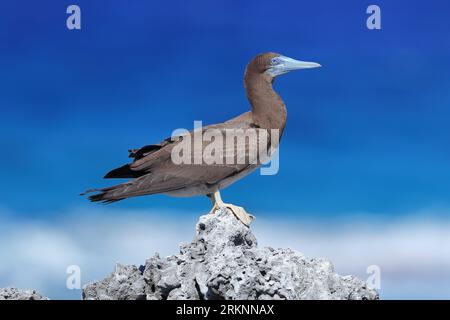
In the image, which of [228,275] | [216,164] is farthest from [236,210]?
[228,275]

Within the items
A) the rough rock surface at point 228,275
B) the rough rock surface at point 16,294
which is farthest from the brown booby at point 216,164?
the rough rock surface at point 16,294

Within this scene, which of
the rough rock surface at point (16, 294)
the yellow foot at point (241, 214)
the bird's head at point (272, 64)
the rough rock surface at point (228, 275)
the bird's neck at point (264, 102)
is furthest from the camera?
the bird's head at point (272, 64)

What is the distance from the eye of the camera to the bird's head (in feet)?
39.0

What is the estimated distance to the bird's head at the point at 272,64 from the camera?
1188 cm

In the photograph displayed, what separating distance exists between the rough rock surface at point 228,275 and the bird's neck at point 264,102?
2460mm

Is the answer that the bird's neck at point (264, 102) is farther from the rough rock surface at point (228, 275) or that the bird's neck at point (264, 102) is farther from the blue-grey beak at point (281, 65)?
the rough rock surface at point (228, 275)

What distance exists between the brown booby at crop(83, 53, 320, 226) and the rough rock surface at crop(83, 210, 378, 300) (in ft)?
2.50

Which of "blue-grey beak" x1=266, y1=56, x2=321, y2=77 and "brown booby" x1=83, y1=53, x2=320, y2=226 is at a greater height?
"blue-grey beak" x1=266, y1=56, x2=321, y2=77

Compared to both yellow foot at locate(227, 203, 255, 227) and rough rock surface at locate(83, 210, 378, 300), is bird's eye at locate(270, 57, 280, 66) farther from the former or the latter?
rough rock surface at locate(83, 210, 378, 300)

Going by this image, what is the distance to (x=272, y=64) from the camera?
1195 cm

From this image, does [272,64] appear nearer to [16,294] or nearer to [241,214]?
[241,214]

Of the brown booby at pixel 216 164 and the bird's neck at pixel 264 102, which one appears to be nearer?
the brown booby at pixel 216 164

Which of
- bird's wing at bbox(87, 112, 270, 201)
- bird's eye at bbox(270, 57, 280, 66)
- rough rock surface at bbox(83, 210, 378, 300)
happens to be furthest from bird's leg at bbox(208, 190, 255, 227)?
bird's eye at bbox(270, 57, 280, 66)
